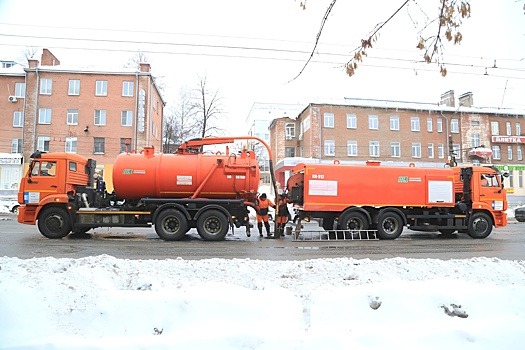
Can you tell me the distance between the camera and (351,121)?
138 feet

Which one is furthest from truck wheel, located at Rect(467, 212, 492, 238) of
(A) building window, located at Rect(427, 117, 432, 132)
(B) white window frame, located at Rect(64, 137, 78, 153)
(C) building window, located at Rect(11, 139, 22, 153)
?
(C) building window, located at Rect(11, 139, 22, 153)

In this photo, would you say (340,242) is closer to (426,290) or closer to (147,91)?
(426,290)

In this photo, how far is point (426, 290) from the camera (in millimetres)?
5059

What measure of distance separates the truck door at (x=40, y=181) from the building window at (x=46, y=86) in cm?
2811

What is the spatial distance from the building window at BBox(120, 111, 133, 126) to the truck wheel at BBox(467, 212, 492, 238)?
101ft

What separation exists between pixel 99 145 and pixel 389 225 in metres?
30.4

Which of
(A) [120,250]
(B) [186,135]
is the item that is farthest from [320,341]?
(B) [186,135]

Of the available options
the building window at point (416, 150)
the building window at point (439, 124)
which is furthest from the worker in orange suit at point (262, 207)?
the building window at point (439, 124)

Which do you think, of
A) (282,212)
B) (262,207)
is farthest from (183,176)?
(282,212)

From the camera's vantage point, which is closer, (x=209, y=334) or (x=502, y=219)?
(x=209, y=334)

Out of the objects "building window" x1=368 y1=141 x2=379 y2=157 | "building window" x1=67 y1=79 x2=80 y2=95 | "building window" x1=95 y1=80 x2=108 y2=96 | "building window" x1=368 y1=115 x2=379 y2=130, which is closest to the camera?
"building window" x1=67 y1=79 x2=80 y2=95

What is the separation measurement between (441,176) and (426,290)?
10739mm

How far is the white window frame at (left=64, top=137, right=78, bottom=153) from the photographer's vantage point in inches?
1459

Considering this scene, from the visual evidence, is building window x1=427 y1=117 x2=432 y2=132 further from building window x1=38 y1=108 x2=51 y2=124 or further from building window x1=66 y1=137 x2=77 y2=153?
building window x1=38 y1=108 x2=51 y2=124
